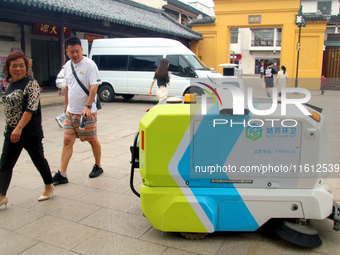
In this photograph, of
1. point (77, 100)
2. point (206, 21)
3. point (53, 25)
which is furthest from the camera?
point (206, 21)

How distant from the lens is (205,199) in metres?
2.62

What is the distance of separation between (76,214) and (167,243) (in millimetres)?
1086

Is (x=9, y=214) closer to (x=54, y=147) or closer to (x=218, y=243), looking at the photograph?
(x=218, y=243)

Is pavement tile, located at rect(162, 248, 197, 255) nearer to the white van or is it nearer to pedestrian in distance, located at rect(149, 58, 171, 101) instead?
pedestrian in distance, located at rect(149, 58, 171, 101)

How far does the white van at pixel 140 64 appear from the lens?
454 inches

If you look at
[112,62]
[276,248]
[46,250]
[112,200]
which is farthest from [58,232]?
[112,62]

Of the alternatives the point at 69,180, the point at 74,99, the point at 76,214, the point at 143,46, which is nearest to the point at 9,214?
the point at 76,214

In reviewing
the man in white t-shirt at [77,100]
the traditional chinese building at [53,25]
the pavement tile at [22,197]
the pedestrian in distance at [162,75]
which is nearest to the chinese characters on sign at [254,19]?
the traditional chinese building at [53,25]

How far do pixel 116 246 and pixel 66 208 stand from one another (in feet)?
3.27

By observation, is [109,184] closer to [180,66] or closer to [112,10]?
[180,66]

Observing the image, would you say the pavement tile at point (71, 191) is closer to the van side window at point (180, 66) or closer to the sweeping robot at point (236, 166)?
the sweeping robot at point (236, 166)

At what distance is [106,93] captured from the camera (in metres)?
12.8

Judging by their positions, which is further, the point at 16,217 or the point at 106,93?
the point at 106,93

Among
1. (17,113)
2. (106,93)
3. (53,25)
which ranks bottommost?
(106,93)
